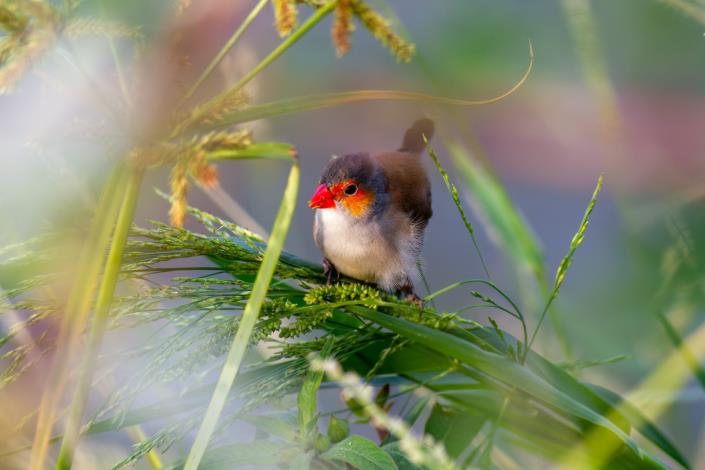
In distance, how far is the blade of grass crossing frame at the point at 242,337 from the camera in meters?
0.49

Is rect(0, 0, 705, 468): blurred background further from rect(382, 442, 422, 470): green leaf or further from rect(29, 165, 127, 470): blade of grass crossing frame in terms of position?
rect(382, 442, 422, 470): green leaf

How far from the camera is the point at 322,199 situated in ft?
3.78

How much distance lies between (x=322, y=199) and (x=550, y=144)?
1.04 meters

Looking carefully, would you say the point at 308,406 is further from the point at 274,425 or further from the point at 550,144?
the point at 550,144

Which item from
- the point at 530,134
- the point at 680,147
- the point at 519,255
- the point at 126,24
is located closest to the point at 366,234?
the point at 519,255

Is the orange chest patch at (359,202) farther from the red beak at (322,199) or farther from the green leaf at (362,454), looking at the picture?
the green leaf at (362,454)

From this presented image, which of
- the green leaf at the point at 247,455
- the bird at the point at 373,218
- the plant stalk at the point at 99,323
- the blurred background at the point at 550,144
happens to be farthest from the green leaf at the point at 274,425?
the bird at the point at 373,218

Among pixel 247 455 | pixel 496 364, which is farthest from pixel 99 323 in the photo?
pixel 496 364

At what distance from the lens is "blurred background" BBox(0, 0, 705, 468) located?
1006mm

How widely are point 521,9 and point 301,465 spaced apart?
5.28ft

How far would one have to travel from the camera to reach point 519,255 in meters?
0.96

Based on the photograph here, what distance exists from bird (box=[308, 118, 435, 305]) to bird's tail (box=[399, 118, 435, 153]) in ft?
0.47

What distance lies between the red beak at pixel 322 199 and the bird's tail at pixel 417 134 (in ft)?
0.96

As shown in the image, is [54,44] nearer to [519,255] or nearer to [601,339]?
[519,255]
